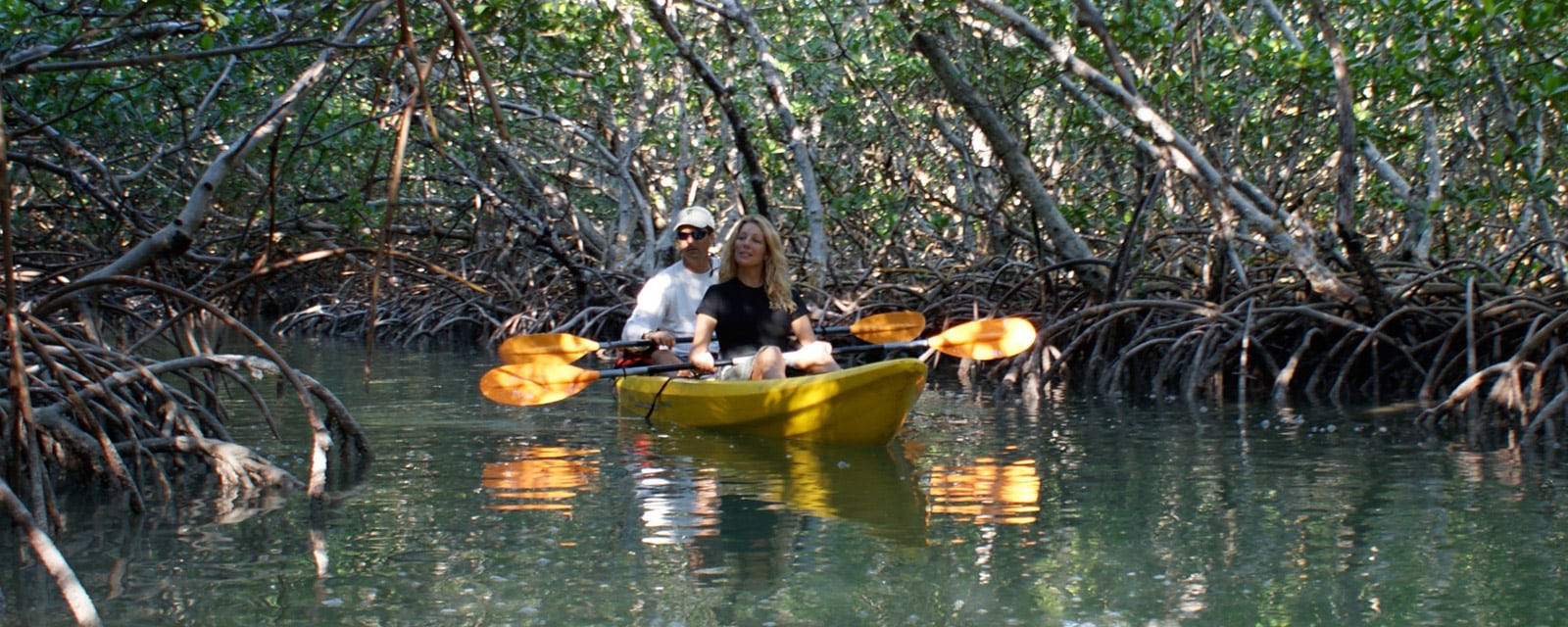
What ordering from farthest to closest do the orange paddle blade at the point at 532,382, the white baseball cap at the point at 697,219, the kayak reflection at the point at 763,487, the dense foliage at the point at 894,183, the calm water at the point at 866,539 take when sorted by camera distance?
the white baseball cap at the point at 697,219 → the orange paddle blade at the point at 532,382 → the dense foliage at the point at 894,183 → the kayak reflection at the point at 763,487 → the calm water at the point at 866,539

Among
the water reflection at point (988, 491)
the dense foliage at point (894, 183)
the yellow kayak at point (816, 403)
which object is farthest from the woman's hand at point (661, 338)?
the water reflection at point (988, 491)

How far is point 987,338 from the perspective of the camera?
20.4 feet

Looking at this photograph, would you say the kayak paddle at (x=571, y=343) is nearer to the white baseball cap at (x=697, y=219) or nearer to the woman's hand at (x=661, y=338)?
the woman's hand at (x=661, y=338)

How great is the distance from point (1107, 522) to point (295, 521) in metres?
2.00

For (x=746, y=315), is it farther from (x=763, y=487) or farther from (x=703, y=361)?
(x=763, y=487)

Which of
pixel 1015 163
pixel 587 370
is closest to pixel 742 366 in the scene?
pixel 587 370

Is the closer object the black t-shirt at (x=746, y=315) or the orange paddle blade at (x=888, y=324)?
the black t-shirt at (x=746, y=315)

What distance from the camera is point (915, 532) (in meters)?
3.75

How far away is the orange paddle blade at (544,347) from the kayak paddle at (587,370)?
0.33 metres

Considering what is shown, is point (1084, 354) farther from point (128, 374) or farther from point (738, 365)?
point (128, 374)

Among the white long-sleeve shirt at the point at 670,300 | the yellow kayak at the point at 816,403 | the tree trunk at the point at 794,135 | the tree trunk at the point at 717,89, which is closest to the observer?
the yellow kayak at the point at 816,403

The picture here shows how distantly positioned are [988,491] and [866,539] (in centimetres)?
81

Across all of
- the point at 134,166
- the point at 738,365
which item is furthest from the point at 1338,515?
the point at 134,166

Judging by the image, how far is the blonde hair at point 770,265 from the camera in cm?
577
